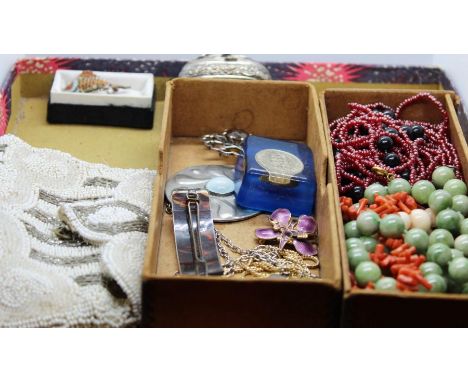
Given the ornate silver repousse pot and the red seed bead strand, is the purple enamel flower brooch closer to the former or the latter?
the red seed bead strand

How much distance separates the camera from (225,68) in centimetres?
234

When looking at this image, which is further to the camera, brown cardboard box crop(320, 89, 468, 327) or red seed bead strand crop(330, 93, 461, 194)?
red seed bead strand crop(330, 93, 461, 194)

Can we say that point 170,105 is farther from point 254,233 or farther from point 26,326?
point 26,326

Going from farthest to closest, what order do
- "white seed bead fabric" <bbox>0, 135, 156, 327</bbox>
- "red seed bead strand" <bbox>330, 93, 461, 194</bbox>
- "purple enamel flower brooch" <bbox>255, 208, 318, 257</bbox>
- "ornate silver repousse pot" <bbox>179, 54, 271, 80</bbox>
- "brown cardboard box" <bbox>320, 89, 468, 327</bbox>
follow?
"ornate silver repousse pot" <bbox>179, 54, 271, 80</bbox> < "red seed bead strand" <bbox>330, 93, 461, 194</bbox> < "purple enamel flower brooch" <bbox>255, 208, 318, 257</bbox> < "white seed bead fabric" <bbox>0, 135, 156, 327</bbox> < "brown cardboard box" <bbox>320, 89, 468, 327</bbox>

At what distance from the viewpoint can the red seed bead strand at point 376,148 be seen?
2.03m

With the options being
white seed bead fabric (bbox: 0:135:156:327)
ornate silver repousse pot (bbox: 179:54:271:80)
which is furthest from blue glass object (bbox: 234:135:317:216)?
ornate silver repousse pot (bbox: 179:54:271:80)

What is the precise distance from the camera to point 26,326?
1622 millimetres

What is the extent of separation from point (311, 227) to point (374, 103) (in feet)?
1.71

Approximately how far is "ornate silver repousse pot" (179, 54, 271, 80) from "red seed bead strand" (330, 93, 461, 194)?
1.06 ft

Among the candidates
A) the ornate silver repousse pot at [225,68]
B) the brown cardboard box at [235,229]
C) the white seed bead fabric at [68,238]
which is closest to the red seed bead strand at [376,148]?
the brown cardboard box at [235,229]

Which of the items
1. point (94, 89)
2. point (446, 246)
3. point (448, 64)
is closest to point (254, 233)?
point (446, 246)

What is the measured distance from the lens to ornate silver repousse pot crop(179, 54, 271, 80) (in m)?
2.32

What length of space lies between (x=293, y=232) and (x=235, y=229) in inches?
6.1

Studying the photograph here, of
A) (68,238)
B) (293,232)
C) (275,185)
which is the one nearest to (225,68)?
(275,185)
